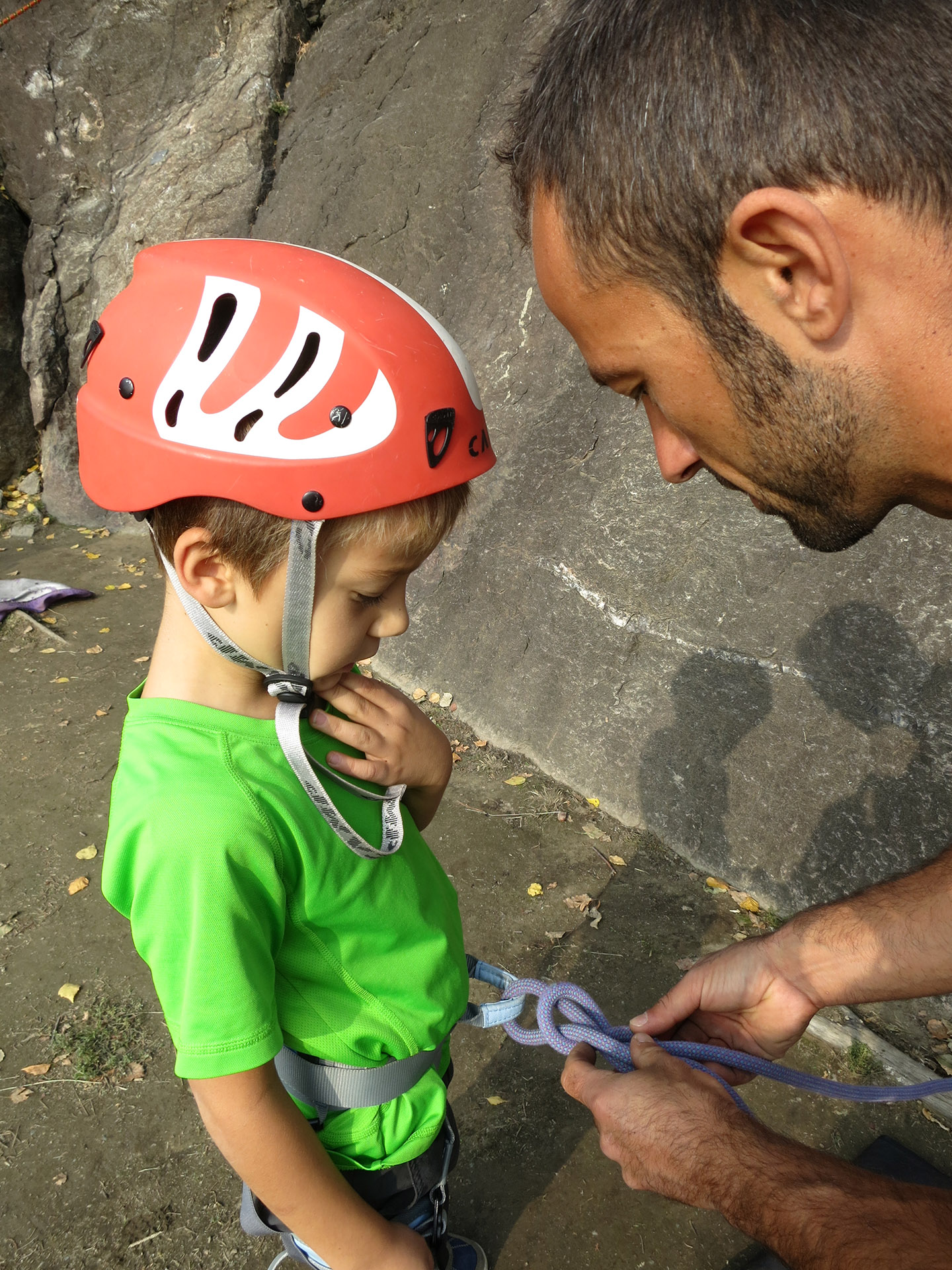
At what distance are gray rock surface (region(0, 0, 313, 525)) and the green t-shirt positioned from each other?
26.4 feet

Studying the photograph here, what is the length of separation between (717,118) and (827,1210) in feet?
6.58

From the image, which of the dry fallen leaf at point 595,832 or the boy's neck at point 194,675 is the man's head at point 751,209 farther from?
the dry fallen leaf at point 595,832

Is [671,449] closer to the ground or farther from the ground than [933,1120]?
farther from the ground

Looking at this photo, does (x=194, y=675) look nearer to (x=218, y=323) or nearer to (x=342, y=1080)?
(x=218, y=323)

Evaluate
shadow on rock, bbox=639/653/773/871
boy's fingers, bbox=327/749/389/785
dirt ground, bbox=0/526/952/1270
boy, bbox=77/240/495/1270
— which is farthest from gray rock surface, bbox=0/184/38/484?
boy's fingers, bbox=327/749/389/785

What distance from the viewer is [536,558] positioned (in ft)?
17.4

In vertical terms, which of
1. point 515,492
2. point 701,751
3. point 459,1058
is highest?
point 515,492

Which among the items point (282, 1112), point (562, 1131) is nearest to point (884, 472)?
point (282, 1112)

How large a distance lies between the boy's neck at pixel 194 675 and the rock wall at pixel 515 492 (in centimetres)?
288

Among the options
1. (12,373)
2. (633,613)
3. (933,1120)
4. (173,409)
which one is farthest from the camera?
(12,373)

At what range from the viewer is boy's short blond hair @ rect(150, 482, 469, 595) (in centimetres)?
175

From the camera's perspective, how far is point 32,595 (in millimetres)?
7176

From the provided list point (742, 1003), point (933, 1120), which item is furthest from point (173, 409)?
point (933, 1120)

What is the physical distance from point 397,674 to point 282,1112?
4305 mm
